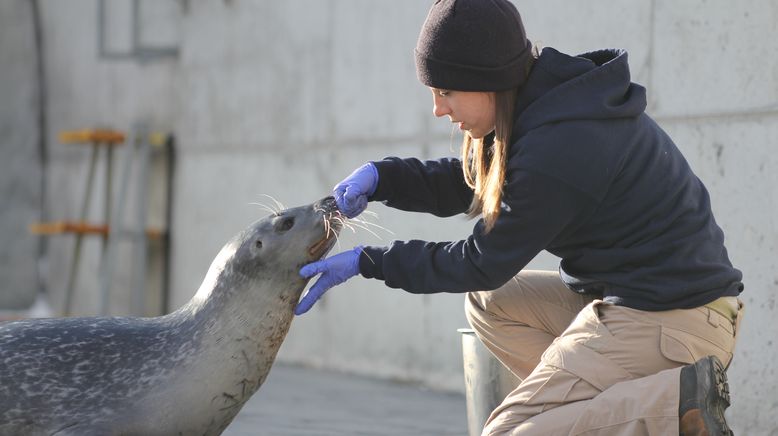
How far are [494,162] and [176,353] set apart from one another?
106 centimetres

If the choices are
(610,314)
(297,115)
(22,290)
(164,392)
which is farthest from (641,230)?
(22,290)

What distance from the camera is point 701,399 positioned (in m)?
3.10

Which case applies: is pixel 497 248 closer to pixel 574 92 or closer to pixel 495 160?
pixel 495 160

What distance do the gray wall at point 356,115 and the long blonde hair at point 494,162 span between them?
4.98ft

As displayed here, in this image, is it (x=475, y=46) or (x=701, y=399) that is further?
(x=475, y=46)

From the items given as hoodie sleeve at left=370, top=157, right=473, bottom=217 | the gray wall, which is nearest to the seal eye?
hoodie sleeve at left=370, top=157, right=473, bottom=217

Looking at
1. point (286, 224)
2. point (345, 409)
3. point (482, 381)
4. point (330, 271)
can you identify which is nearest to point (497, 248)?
point (330, 271)

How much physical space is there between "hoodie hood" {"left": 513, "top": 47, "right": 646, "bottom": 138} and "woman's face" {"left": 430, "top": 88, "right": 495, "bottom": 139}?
0.09 meters

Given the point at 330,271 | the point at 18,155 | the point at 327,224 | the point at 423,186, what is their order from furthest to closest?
the point at 18,155 < the point at 423,186 < the point at 327,224 < the point at 330,271

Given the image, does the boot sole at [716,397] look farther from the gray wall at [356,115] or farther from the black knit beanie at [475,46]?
the gray wall at [356,115]

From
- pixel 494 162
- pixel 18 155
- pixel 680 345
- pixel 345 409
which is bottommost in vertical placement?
pixel 345 409

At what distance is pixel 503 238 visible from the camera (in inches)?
129

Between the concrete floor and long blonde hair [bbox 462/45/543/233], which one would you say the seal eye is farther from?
the concrete floor

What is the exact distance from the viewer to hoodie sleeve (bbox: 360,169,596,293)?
3.19m
